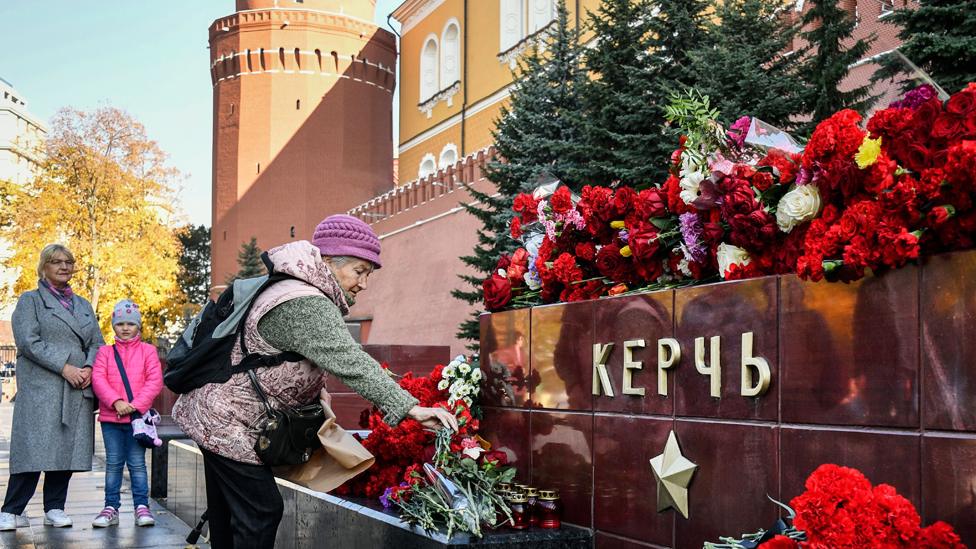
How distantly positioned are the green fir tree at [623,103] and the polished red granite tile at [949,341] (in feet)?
24.1

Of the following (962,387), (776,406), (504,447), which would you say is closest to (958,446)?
(962,387)

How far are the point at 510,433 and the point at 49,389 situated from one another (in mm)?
3059

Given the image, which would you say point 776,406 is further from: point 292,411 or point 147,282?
point 147,282

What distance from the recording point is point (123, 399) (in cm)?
588

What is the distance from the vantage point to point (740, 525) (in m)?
2.77

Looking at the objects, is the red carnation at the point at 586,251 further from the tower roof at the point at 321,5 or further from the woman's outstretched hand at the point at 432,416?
the tower roof at the point at 321,5

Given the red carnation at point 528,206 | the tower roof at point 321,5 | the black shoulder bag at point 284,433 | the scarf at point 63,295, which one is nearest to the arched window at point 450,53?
the tower roof at point 321,5

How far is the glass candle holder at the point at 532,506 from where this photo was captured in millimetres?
3535

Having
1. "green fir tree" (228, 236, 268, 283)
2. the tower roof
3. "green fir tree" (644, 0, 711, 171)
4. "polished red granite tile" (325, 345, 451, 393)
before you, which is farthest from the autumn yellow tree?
"green fir tree" (644, 0, 711, 171)

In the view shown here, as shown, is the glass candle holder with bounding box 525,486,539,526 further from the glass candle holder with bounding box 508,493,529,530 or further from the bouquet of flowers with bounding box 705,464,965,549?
the bouquet of flowers with bounding box 705,464,965,549

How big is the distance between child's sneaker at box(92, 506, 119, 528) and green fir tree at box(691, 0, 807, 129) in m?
6.15

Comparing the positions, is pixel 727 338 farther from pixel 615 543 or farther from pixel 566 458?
pixel 566 458

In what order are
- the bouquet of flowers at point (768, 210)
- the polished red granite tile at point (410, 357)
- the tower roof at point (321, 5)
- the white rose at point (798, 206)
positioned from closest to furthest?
the bouquet of flowers at point (768, 210)
the white rose at point (798, 206)
the polished red granite tile at point (410, 357)
the tower roof at point (321, 5)

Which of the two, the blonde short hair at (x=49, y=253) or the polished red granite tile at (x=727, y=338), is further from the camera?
the blonde short hair at (x=49, y=253)
